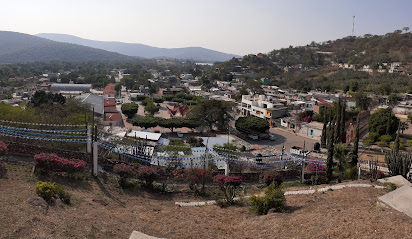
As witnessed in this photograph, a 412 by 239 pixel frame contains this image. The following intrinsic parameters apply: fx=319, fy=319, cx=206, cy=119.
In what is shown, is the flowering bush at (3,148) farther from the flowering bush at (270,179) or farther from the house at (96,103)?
the house at (96,103)

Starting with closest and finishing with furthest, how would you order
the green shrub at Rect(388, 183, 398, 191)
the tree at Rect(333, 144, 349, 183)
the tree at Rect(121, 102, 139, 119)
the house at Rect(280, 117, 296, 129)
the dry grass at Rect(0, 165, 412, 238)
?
the dry grass at Rect(0, 165, 412, 238), the green shrub at Rect(388, 183, 398, 191), the tree at Rect(333, 144, 349, 183), the house at Rect(280, 117, 296, 129), the tree at Rect(121, 102, 139, 119)

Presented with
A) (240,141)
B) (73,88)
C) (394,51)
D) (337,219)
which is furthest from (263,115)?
(394,51)

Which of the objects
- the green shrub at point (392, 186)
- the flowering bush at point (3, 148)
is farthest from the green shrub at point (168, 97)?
the green shrub at point (392, 186)

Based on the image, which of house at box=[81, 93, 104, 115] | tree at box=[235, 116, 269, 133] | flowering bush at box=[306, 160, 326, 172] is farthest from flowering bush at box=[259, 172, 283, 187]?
house at box=[81, 93, 104, 115]

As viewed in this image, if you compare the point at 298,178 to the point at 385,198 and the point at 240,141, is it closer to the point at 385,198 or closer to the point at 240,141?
the point at 385,198

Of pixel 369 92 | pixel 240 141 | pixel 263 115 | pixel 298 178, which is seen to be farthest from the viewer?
pixel 369 92

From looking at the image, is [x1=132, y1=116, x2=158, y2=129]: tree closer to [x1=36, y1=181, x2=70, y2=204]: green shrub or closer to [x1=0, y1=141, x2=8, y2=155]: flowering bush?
[x1=0, y1=141, x2=8, y2=155]: flowering bush
